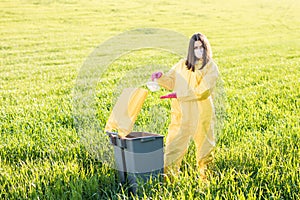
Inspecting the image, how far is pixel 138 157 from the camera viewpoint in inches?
134

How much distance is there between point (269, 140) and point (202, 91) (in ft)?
4.20

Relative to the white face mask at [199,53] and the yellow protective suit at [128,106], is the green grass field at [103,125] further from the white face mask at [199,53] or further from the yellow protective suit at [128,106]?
the white face mask at [199,53]

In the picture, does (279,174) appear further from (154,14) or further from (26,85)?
(154,14)

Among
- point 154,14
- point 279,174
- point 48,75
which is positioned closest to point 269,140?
point 279,174

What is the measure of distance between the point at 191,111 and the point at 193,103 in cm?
7

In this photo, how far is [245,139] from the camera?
4449mm


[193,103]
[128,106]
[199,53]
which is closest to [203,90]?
[193,103]

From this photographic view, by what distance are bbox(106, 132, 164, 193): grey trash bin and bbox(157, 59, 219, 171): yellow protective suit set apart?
0.78 feet

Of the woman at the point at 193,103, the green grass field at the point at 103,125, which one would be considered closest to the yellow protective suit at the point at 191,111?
the woman at the point at 193,103

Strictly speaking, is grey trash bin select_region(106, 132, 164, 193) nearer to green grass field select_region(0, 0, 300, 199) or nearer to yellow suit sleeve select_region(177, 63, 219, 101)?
green grass field select_region(0, 0, 300, 199)

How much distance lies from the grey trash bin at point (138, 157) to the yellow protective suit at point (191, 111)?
24 cm

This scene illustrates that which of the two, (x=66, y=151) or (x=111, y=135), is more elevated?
(x=111, y=135)

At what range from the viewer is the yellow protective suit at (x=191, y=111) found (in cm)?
362

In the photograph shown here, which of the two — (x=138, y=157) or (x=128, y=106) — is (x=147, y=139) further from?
(x=128, y=106)
